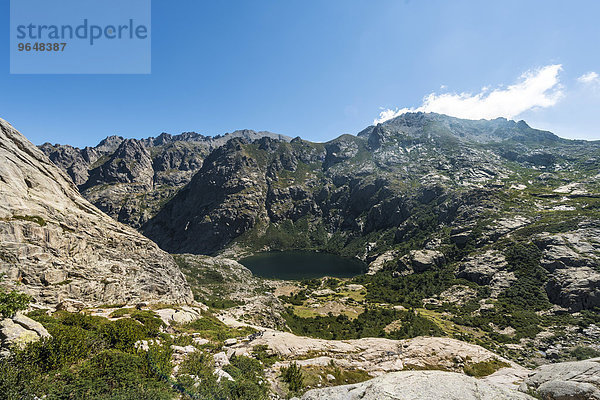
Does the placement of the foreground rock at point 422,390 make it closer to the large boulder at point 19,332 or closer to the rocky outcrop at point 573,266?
the large boulder at point 19,332

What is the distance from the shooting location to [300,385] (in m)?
15.1

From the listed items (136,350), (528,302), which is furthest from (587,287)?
(136,350)

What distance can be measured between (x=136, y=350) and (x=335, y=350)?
1629 cm

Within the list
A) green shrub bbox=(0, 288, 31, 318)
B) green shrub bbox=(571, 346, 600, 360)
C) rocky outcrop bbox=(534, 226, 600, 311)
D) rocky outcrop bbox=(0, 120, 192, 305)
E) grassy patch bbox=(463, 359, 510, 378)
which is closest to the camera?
green shrub bbox=(0, 288, 31, 318)

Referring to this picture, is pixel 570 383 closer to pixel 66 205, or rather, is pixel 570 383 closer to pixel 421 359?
pixel 421 359

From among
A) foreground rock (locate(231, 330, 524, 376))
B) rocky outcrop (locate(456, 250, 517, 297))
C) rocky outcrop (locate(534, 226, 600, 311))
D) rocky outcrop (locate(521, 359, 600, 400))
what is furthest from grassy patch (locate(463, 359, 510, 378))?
rocky outcrop (locate(456, 250, 517, 297))

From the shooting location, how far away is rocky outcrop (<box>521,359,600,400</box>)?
1054cm

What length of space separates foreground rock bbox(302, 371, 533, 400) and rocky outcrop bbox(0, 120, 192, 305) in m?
28.3

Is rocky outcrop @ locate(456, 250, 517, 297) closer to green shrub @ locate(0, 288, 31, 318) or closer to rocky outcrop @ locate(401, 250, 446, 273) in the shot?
rocky outcrop @ locate(401, 250, 446, 273)

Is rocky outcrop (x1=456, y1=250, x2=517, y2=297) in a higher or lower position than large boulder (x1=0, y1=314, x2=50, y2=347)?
lower

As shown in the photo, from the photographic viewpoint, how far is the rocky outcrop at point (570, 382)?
1054cm

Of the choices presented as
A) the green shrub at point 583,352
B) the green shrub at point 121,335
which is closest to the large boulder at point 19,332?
the green shrub at point 121,335

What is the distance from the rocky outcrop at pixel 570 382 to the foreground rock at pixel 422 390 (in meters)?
2.50

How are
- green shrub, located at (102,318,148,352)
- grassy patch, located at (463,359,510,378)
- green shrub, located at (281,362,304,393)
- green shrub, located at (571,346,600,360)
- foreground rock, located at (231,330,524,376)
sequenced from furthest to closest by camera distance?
green shrub, located at (571,346,600,360) < foreground rock, located at (231,330,524,376) < grassy patch, located at (463,359,510,378) < green shrub, located at (281,362,304,393) < green shrub, located at (102,318,148,352)
